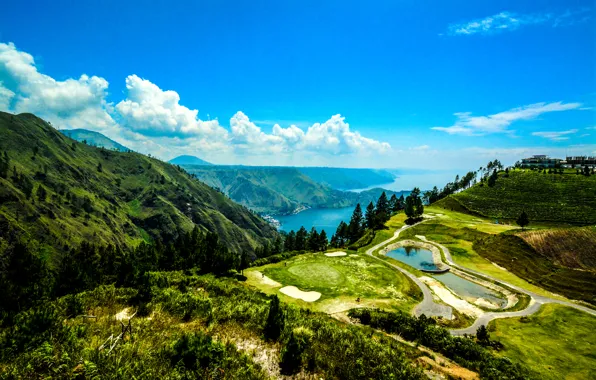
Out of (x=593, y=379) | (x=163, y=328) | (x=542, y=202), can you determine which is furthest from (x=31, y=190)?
(x=542, y=202)

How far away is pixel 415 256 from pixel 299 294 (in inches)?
1813

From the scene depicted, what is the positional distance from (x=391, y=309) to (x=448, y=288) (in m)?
19.9

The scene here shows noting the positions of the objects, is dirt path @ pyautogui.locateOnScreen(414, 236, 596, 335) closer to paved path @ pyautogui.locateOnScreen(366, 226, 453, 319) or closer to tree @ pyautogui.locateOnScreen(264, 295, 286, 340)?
paved path @ pyautogui.locateOnScreen(366, 226, 453, 319)

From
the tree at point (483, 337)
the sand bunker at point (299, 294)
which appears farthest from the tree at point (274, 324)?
the tree at point (483, 337)

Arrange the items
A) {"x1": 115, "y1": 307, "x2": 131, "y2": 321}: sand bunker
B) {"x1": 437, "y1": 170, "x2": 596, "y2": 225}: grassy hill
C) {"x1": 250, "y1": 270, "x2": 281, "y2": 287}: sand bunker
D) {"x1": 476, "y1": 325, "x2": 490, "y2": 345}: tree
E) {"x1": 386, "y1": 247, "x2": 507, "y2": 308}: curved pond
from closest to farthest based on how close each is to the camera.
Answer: {"x1": 115, "y1": 307, "x2": 131, "y2": 321}: sand bunker → {"x1": 476, "y1": 325, "x2": 490, "y2": 345}: tree → {"x1": 386, "y1": 247, "x2": 507, "y2": 308}: curved pond → {"x1": 250, "y1": 270, "x2": 281, "y2": 287}: sand bunker → {"x1": 437, "y1": 170, "x2": 596, "y2": 225}: grassy hill

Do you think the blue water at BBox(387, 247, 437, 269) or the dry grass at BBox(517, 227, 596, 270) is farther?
the blue water at BBox(387, 247, 437, 269)

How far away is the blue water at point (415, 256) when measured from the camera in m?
71.2

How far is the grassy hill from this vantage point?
11325 cm

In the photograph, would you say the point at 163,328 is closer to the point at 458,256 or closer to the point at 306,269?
the point at 306,269

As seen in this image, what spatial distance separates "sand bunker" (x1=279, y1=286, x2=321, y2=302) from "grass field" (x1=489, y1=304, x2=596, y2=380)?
26.5m

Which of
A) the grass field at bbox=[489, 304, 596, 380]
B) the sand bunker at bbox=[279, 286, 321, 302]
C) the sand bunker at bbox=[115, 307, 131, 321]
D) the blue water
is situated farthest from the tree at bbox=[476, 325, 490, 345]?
the sand bunker at bbox=[115, 307, 131, 321]

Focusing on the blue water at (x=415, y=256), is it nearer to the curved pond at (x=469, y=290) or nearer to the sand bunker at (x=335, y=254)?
the curved pond at (x=469, y=290)

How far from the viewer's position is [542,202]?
412ft

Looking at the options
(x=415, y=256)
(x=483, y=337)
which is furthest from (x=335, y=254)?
(x=483, y=337)
